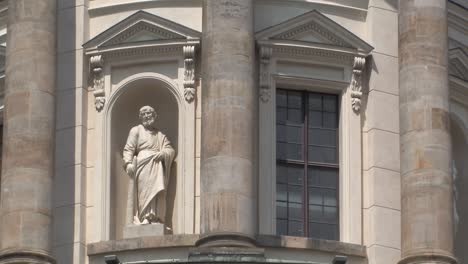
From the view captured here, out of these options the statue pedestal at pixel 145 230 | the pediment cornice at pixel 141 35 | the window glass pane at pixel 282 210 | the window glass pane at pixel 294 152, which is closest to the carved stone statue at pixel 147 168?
the statue pedestal at pixel 145 230

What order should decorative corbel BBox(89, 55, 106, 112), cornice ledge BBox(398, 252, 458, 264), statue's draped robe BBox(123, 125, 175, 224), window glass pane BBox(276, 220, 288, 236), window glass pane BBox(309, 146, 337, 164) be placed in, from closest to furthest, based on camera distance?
cornice ledge BBox(398, 252, 458, 264) < statue's draped robe BBox(123, 125, 175, 224) < window glass pane BBox(276, 220, 288, 236) < decorative corbel BBox(89, 55, 106, 112) < window glass pane BBox(309, 146, 337, 164)

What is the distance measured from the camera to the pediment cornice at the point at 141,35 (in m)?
46.9

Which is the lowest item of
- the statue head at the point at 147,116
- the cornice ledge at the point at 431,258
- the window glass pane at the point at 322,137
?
the cornice ledge at the point at 431,258

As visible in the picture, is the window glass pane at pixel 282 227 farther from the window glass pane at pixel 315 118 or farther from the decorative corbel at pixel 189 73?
the decorative corbel at pixel 189 73

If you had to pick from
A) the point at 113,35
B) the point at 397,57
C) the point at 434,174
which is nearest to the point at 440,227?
the point at 434,174

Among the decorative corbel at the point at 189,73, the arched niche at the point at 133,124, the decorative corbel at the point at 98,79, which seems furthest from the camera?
the decorative corbel at the point at 98,79

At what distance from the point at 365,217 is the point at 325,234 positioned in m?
0.83

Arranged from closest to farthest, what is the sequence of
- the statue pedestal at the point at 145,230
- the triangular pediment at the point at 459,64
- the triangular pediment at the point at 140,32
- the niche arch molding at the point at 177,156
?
the statue pedestal at the point at 145,230 → the niche arch molding at the point at 177,156 → the triangular pediment at the point at 140,32 → the triangular pediment at the point at 459,64

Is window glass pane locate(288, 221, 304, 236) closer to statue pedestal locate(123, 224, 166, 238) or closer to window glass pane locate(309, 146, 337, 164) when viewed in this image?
window glass pane locate(309, 146, 337, 164)

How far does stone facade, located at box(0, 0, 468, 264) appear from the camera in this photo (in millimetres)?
45125

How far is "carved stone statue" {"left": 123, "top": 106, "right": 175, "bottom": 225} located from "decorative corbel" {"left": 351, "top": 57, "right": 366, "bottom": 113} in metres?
3.63

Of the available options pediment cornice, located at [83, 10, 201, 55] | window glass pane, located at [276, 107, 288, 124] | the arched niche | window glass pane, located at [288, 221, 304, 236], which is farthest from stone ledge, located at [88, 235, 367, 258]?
pediment cornice, located at [83, 10, 201, 55]

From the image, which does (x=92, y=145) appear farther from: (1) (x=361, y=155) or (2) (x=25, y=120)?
(1) (x=361, y=155)

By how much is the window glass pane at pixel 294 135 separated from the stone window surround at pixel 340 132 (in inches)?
21.9
